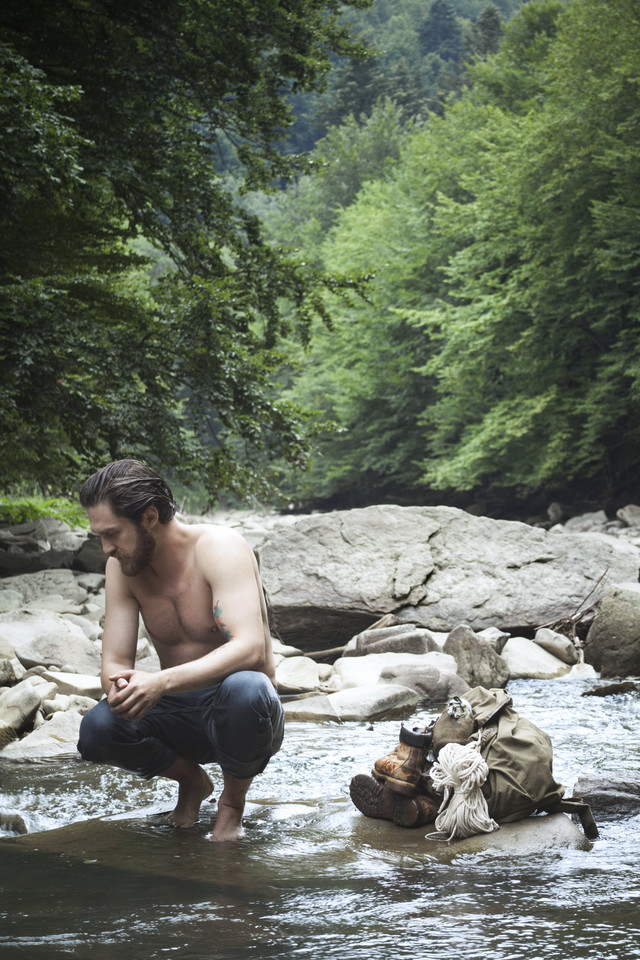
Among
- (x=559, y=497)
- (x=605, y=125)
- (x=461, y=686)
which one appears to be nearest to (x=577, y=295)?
(x=605, y=125)

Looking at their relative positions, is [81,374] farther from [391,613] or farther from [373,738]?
[373,738]

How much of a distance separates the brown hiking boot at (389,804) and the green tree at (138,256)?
17.5ft

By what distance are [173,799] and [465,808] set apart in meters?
1.33

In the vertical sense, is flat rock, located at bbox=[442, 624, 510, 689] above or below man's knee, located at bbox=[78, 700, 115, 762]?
below

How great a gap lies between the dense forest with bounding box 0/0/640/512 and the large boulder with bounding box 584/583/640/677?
430cm

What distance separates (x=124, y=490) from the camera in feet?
9.37

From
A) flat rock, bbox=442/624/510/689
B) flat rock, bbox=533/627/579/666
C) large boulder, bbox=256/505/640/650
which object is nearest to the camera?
flat rock, bbox=442/624/510/689

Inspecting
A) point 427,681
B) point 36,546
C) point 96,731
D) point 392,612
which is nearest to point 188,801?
point 96,731

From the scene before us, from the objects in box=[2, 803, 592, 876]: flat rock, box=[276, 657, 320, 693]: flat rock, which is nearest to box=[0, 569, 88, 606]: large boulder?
box=[276, 657, 320, 693]: flat rock

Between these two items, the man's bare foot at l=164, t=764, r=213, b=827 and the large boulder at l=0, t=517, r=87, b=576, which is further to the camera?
the large boulder at l=0, t=517, r=87, b=576

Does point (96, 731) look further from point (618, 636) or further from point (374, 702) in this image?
point (618, 636)

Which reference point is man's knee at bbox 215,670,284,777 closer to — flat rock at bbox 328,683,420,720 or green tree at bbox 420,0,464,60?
flat rock at bbox 328,683,420,720

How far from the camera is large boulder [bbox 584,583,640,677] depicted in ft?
23.2

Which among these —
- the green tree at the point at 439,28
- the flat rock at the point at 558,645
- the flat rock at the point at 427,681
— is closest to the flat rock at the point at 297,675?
the flat rock at the point at 427,681
